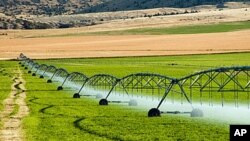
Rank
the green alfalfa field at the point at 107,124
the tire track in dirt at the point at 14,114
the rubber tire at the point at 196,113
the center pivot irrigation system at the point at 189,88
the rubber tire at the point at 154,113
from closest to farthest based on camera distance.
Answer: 1. the green alfalfa field at the point at 107,124
2. the tire track in dirt at the point at 14,114
3. the center pivot irrigation system at the point at 189,88
4. the rubber tire at the point at 196,113
5. the rubber tire at the point at 154,113

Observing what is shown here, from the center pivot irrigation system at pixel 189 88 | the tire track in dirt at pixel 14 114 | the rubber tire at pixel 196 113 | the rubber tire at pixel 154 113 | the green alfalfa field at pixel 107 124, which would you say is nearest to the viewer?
the green alfalfa field at pixel 107 124

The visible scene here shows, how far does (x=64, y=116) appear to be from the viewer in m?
52.8

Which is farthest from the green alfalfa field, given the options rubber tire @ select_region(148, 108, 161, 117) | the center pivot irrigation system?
the center pivot irrigation system

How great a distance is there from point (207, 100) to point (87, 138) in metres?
26.3

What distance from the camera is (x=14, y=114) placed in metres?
53.8

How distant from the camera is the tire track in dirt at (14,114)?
41094mm

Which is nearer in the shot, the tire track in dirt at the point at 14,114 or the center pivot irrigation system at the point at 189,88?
the tire track in dirt at the point at 14,114

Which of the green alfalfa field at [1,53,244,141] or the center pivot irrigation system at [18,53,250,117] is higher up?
the center pivot irrigation system at [18,53,250,117]

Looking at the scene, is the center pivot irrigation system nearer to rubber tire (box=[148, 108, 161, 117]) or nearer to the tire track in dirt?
rubber tire (box=[148, 108, 161, 117])

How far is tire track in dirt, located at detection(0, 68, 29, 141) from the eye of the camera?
135 ft

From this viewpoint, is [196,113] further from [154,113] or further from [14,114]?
[14,114]

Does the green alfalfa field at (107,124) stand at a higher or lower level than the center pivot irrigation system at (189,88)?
lower

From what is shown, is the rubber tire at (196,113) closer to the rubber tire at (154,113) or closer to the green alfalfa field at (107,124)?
the green alfalfa field at (107,124)

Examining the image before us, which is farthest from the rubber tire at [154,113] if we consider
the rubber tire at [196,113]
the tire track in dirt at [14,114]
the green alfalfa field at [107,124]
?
the tire track in dirt at [14,114]
